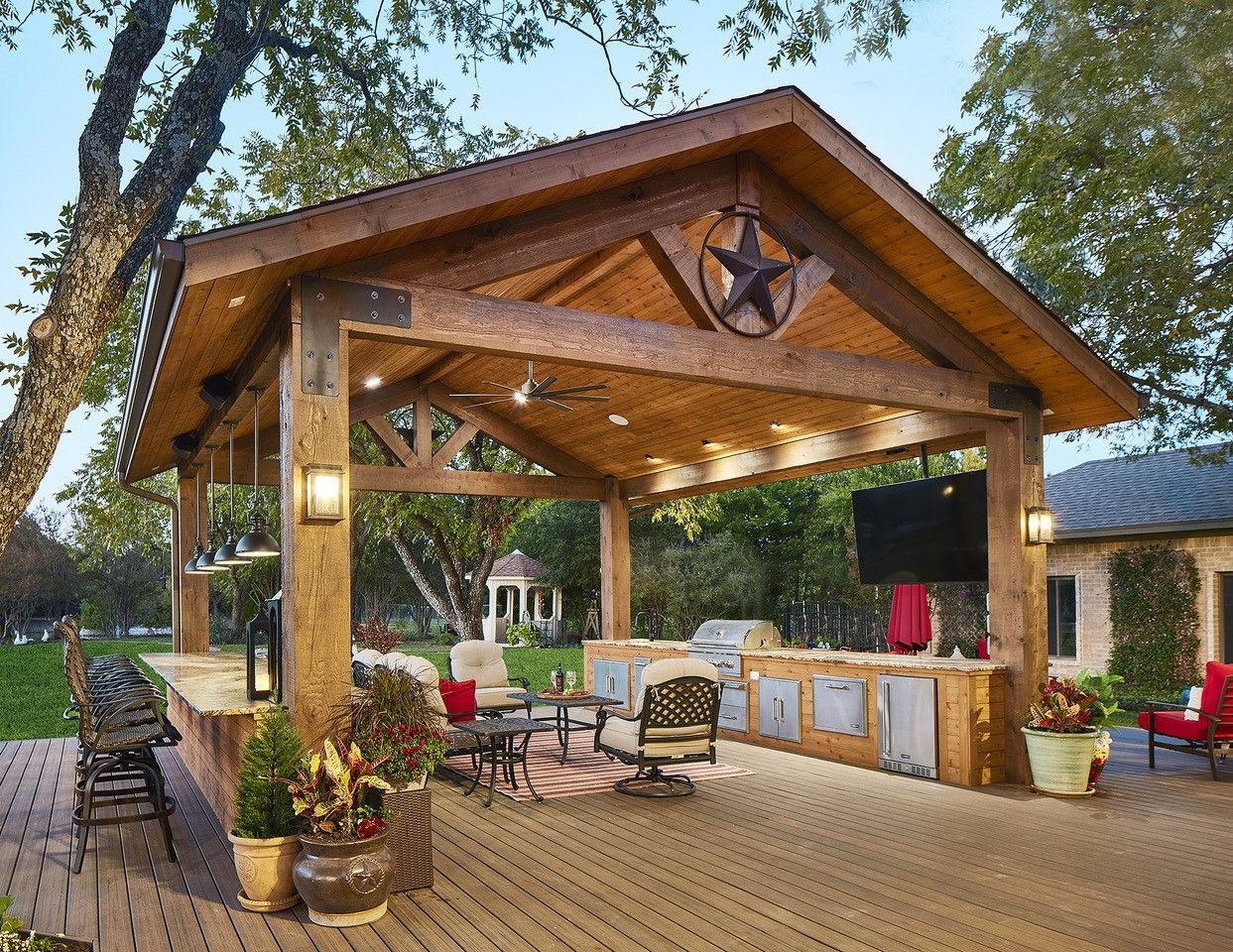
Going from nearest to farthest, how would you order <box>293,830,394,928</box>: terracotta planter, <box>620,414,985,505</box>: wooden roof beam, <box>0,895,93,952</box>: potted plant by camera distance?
<box>0,895,93,952</box>: potted plant → <box>293,830,394,928</box>: terracotta planter → <box>620,414,985,505</box>: wooden roof beam

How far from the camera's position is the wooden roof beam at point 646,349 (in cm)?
512

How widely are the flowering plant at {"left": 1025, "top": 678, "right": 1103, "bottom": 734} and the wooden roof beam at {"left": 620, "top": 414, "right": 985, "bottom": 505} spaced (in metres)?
2.08

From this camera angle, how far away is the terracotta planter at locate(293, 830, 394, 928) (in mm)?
4266

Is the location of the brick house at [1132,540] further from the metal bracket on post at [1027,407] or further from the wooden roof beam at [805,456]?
the metal bracket on post at [1027,407]

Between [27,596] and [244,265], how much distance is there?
27037mm

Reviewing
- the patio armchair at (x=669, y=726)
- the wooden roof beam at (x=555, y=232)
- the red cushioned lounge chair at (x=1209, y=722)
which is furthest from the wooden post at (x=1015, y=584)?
the wooden roof beam at (x=555, y=232)

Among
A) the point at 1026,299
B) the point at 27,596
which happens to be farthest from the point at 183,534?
the point at 27,596

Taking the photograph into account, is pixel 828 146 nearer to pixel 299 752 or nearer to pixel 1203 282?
pixel 299 752

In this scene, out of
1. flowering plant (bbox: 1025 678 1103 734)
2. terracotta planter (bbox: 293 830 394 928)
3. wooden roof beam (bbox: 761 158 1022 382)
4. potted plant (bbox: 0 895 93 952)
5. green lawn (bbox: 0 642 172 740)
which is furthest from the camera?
green lawn (bbox: 0 642 172 740)

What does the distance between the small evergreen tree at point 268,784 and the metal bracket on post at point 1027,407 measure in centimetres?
547

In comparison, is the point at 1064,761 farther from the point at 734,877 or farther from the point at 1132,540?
the point at 1132,540

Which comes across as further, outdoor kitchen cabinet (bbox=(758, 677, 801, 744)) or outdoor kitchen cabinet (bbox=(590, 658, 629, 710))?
outdoor kitchen cabinet (bbox=(590, 658, 629, 710))

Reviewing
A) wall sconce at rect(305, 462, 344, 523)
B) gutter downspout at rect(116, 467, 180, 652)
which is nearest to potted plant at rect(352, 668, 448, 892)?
wall sconce at rect(305, 462, 344, 523)

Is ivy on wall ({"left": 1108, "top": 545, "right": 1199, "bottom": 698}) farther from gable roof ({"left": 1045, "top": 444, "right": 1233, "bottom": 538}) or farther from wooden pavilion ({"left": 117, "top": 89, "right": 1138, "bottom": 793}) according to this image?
wooden pavilion ({"left": 117, "top": 89, "right": 1138, "bottom": 793})
